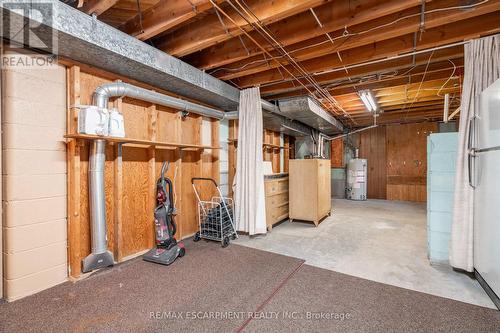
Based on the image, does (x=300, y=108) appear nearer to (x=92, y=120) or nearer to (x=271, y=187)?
(x=271, y=187)

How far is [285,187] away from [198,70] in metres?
2.99

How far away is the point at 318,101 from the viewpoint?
16.5 feet

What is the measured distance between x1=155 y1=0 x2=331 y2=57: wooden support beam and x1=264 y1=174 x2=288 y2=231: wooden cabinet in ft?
8.08

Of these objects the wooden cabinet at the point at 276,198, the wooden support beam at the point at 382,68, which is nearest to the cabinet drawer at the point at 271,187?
the wooden cabinet at the point at 276,198

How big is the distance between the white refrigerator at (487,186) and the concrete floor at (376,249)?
0.25 meters

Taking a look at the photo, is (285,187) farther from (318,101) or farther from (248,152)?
(318,101)

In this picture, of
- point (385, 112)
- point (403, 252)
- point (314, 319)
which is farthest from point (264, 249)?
point (385, 112)

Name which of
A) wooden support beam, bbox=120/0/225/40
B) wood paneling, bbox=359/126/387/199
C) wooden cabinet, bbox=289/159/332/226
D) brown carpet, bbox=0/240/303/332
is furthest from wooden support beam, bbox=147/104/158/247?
wood paneling, bbox=359/126/387/199

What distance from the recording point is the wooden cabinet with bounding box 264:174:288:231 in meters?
4.36

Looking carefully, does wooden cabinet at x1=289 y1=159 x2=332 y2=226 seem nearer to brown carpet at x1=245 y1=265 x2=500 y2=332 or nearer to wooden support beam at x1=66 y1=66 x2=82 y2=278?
brown carpet at x1=245 y1=265 x2=500 y2=332

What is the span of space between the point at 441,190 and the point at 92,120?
4.04 metres

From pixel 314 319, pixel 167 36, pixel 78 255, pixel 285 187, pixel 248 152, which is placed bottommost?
pixel 314 319

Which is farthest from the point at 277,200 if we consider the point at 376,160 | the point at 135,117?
the point at 376,160

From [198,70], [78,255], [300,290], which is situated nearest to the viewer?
[300,290]
